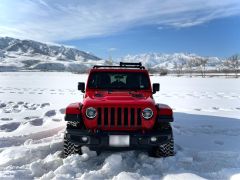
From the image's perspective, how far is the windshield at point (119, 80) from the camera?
753 cm

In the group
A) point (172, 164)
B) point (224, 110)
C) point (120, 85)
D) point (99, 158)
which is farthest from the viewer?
point (224, 110)

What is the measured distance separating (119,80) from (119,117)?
1.83m

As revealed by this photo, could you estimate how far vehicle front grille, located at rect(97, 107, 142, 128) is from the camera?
590 cm

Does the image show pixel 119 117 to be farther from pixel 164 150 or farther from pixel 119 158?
pixel 164 150

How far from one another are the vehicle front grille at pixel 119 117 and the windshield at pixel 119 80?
1571 millimetres

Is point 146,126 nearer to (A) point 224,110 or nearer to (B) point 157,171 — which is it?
(B) point 157,171

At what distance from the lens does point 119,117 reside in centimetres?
592

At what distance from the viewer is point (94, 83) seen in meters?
7.59

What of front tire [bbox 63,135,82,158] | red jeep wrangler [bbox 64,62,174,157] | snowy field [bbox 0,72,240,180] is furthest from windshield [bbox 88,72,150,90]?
front tire [bbox 63,135,82,158]

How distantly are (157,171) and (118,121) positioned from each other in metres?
1.05

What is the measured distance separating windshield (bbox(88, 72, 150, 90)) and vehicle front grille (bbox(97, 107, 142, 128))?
1571mm

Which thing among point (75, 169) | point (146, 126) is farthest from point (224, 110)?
point (75, 169)

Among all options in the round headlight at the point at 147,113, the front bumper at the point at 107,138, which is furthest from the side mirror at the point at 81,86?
the round headlight at the point at 147,113

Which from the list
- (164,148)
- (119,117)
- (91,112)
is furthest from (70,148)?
(164,148)
